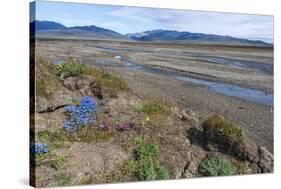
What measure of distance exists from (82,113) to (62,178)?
88 cm

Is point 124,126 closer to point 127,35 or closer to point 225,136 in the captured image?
point 127,35

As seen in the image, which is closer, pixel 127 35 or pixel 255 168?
pixel 127 35

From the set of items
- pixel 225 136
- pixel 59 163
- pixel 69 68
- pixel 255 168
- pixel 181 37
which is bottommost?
pixel 255 168

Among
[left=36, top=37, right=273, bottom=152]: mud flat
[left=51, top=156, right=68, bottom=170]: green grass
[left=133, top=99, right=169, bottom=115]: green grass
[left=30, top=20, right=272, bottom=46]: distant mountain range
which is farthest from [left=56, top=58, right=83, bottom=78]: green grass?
[left=51, top=156, right=68, bottom=170]: green grass

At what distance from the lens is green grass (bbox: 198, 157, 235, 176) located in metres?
8.85

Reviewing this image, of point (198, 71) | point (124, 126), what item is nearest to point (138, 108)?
point (124, 126)

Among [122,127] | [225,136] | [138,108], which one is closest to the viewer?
[122,127]

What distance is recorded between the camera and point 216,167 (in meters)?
8.97

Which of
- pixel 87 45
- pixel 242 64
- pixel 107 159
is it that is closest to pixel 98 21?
pixel 87 45

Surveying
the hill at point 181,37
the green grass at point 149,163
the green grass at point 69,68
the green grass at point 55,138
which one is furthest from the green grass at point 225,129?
the green grass at point 55,138

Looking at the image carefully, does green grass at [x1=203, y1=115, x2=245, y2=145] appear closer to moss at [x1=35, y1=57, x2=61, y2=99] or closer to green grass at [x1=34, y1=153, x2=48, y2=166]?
moss at [x1=35, y1=57, x2=61, y2=99]

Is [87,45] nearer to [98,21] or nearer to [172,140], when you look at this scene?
[98,21]

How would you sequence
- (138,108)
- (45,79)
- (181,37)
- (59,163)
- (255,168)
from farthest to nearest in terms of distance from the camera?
(255,168) < (181,37) < (138,108) < (45,79) < (59,163)

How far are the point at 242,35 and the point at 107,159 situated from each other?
2832 mm
